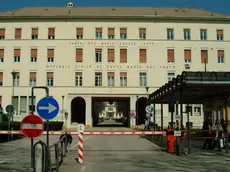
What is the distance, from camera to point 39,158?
869 centimetres

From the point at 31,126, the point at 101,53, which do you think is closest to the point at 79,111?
the point at 101,53

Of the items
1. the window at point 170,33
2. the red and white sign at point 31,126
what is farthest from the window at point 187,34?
the red and white sign at point 31,126

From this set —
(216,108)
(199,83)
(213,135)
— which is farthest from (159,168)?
(216,108)

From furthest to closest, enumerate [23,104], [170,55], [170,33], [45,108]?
[170,33] < [170,55] < [23,104] < [45,108]

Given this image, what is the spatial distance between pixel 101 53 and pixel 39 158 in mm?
45112

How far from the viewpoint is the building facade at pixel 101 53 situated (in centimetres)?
5256

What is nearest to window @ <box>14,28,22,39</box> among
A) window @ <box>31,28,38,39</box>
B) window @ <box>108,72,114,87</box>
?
window @ <box>31,28,38,39</box>

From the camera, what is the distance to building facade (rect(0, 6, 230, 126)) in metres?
52.6

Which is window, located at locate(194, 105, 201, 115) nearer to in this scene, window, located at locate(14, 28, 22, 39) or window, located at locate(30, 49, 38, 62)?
window, located at locate(30, 49, 38, 62)

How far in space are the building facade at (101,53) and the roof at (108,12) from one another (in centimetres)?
32

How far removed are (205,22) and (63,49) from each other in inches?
915

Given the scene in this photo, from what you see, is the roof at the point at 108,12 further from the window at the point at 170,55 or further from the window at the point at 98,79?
the window at the point at 98,79

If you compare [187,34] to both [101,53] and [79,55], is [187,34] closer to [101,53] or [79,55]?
[101,53]

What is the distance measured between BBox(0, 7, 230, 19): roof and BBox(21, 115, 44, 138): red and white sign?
45.9m
